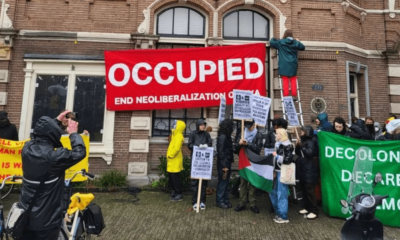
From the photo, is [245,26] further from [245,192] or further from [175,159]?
[245,192]

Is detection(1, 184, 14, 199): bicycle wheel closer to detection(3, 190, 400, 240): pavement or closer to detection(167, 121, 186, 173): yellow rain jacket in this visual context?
detection(3, 190, 400, 240): pavement

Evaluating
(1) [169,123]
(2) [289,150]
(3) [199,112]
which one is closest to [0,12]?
(1) [169,123]

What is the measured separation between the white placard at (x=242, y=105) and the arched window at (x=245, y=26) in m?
3.60

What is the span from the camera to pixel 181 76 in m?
8.02

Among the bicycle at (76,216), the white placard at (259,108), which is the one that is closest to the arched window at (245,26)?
the white placard at (259,108)

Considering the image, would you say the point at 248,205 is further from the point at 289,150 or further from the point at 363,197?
the point at 363,197

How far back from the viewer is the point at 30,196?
2.57 m

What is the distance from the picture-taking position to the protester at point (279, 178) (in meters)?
5.10

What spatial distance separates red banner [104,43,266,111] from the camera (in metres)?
7.88

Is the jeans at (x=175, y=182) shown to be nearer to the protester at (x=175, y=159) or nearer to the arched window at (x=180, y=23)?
the protester at (x=175, y=159)

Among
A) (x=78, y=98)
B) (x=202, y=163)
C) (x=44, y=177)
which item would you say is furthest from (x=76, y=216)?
(x=78, y=98)

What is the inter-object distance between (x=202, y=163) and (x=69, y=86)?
5.22 metres

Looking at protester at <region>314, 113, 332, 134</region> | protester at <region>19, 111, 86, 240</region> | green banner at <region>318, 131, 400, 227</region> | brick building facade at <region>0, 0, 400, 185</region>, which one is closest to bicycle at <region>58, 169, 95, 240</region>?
protester at <region>19, 111, 86, 240</region>

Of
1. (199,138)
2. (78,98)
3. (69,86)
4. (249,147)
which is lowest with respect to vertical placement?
(249,147)
